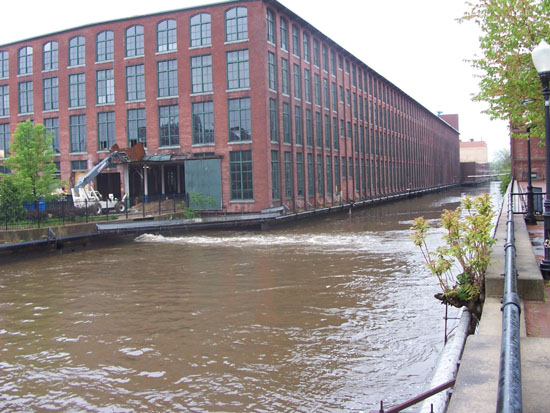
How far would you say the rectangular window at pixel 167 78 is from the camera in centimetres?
4228

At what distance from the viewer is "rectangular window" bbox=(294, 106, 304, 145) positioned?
4594 cm

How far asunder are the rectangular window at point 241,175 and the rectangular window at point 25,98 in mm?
20416

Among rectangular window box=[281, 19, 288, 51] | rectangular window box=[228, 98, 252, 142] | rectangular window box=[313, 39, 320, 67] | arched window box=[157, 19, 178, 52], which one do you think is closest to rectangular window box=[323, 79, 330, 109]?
rectangular window box=[313, 39, 320, 67]

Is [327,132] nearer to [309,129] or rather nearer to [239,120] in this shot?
[309,129]

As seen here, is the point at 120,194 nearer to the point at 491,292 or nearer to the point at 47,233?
the point at 47,233

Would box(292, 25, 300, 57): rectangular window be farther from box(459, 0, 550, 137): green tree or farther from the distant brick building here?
the distant brick building

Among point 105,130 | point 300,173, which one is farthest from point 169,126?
point 300,173

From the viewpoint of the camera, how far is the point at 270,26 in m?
41.3

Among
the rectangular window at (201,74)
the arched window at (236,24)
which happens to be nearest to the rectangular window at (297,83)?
the arched window at (236,24)

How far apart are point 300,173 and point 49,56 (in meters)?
23.8

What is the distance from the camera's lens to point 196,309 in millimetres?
13312

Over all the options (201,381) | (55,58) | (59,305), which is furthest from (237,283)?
(55,58)

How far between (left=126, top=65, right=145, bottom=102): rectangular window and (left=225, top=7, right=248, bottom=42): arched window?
25.9 feet

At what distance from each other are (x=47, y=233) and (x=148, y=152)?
17571 mm
